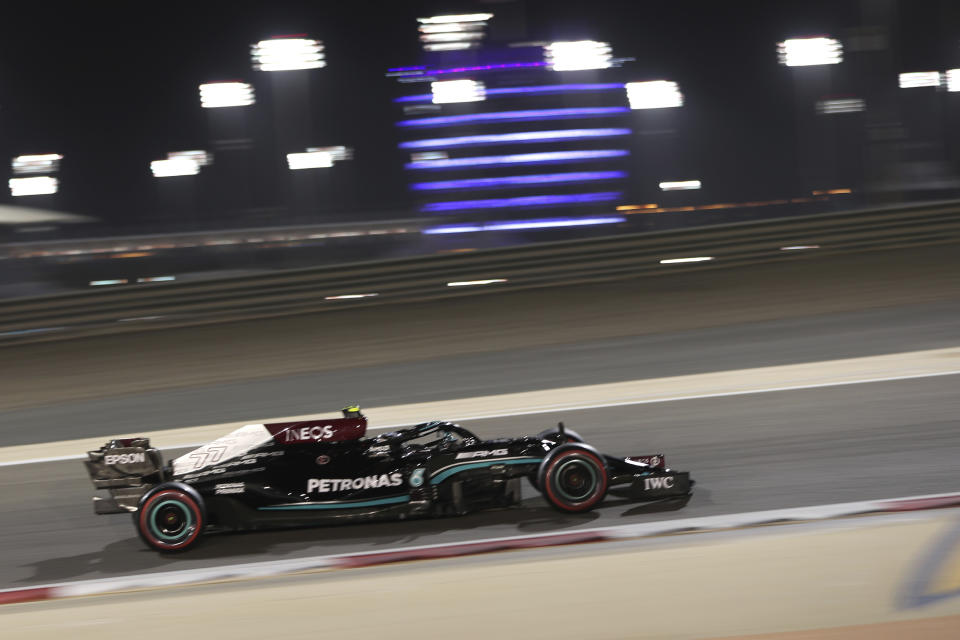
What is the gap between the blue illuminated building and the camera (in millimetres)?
86750

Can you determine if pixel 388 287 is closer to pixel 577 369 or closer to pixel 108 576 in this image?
pixel 577 369

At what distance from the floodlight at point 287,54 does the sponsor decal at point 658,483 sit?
1273 inches

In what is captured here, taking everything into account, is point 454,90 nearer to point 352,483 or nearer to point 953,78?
point 953,78

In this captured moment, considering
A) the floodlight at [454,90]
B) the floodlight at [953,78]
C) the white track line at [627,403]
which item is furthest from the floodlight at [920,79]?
the white track line at [627,403]

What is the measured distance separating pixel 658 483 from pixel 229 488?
243 cm

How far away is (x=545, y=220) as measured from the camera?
94.6 metres

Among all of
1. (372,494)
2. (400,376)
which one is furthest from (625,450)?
(400,376)

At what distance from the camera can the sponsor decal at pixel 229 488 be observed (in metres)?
5.80

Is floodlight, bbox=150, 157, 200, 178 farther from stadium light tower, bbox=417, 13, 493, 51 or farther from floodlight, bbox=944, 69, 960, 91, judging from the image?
floodlight, bbox=944, 69, 960, 91

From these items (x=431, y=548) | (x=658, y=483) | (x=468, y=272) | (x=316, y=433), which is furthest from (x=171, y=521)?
(x=468, y=272)

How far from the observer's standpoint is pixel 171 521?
580 cm

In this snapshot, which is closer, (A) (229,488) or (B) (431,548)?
(B) (431,548)

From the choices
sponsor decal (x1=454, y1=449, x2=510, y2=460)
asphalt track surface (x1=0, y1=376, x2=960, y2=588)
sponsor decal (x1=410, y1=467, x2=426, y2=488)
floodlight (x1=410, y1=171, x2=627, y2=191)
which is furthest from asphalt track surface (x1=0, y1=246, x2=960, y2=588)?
floodlight (x1=410, y1=171, x2=627, y2=191)

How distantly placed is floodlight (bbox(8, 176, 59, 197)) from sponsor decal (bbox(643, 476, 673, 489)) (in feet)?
210
